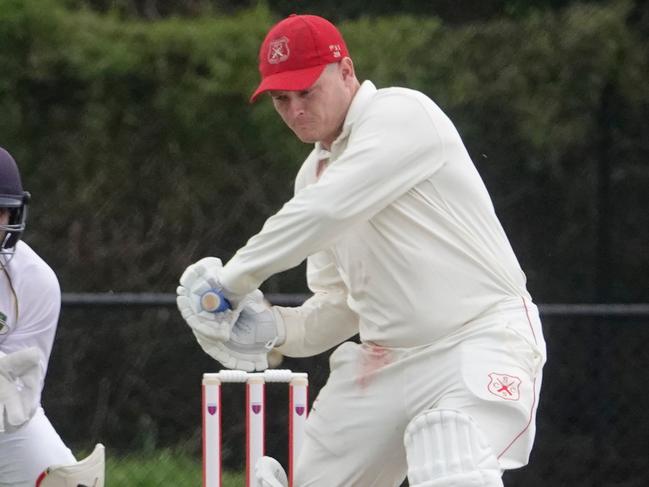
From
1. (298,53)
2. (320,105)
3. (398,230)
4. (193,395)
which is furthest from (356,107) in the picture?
(193,395)

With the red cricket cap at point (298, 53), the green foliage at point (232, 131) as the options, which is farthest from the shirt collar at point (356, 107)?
the green foliage at point (232, 131)

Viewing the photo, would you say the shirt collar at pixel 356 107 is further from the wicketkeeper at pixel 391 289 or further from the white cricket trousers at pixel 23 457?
the white cricket trousers at pixel 23 457

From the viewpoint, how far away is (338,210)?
4.08 meters

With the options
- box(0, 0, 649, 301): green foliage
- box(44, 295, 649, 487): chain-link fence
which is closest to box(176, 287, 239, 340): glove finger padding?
box(44, 295, 649, 487): chain-link fence

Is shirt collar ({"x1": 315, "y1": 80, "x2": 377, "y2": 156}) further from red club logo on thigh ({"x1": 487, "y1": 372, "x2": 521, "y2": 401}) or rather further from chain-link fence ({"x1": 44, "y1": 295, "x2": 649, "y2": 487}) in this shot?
chain-link fence ({"x1": 44, "y1": 295, "x2": 649, "y2": 487})

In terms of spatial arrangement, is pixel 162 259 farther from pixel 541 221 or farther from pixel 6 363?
pixel 6 363

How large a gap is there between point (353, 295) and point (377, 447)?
16.1 inches

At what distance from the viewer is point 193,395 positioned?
261 inches

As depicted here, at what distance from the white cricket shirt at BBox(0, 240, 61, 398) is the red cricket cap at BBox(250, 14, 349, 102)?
0.97 meters

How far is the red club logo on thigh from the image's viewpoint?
13.6 feet

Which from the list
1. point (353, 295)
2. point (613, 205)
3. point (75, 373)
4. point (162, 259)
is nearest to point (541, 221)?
point (613, 205)

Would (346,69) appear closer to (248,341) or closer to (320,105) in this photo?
(320,105)

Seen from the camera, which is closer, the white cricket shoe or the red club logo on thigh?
the red club logo on thigh

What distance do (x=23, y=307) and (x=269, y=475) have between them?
0.86 meters
